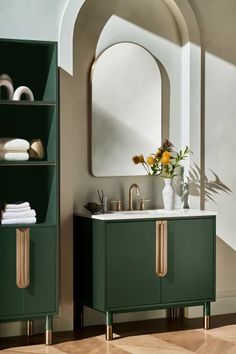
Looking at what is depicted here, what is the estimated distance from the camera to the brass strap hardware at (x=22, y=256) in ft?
16.6

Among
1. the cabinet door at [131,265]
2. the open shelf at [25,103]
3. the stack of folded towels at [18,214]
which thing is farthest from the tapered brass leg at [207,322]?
the open shelf at [25,103]

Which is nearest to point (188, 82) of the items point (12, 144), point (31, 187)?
point (31, 187)

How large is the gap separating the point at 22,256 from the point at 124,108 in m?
1.52

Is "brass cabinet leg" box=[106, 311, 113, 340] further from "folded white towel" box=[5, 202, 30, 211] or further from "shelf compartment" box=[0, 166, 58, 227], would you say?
"folded white towel" box=[5, 202, 30, 211]

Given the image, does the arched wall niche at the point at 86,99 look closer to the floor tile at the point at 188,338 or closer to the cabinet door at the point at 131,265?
the cabinet door at the point at 131,265

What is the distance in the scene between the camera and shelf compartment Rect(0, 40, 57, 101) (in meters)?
5.35

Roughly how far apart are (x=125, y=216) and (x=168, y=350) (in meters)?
0.99

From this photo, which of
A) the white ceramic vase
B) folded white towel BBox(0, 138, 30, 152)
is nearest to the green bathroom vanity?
the white ceramic vase

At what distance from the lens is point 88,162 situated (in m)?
5.72

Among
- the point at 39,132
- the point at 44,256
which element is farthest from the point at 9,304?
the point at 39,132

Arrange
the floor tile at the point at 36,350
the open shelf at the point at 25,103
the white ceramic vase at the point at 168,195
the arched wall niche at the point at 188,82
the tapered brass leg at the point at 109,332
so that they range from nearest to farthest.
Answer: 1. the floor tile at the point at 36,350
2. the open shelf at the point at 25,103
3. the tapered brass leg at the point at 109,332
4. the white ceramic vase at the point at 168,195
5. the arched wall niche at the point at 188,82

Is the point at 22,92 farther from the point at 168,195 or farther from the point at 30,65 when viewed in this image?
the point at 168,195

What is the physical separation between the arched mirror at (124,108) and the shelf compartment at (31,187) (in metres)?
0.45

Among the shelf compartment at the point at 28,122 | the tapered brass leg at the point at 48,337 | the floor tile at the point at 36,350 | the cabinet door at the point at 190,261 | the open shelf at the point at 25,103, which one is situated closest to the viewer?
the floor tile at the point at 36,350
